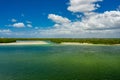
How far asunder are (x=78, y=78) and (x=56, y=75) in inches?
66.6

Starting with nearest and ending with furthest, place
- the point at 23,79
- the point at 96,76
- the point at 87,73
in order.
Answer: the point at 23,79 < the point at 96,76 < the point at 87,73

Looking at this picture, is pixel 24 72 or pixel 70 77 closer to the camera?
pixel 70 77

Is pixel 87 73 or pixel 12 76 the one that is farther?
pixel 87 73

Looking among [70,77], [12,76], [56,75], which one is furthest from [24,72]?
[70,77]

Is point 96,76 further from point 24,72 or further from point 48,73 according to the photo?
point 24,72

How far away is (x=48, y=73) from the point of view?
15.5 metres

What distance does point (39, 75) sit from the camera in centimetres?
1483

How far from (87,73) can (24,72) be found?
461 cm

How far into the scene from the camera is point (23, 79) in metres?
13.6

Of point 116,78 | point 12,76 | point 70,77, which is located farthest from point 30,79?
point 116,78

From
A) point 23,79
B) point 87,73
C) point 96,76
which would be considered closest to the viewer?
point 23,79

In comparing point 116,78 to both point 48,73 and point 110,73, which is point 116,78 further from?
point 48,73

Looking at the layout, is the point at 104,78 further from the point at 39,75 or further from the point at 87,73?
the point at 39,75

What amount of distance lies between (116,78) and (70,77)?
3.00 m
